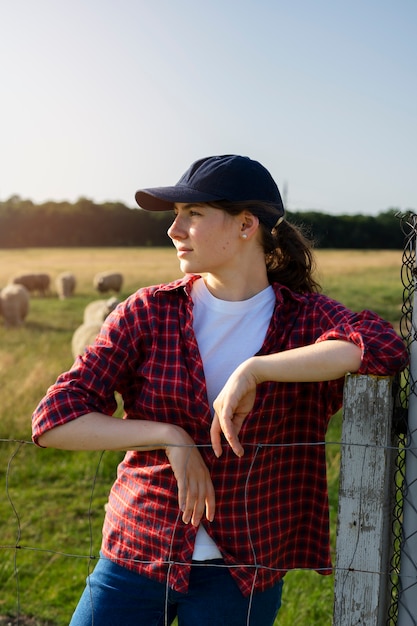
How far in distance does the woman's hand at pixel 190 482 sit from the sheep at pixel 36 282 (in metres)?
24.5

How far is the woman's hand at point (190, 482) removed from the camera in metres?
1.81

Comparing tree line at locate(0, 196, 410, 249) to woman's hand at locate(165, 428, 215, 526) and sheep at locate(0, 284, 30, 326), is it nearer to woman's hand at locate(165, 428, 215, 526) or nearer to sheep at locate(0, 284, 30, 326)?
sheep at locate(0, 284, 30, 326)

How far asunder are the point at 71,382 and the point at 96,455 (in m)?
4.13

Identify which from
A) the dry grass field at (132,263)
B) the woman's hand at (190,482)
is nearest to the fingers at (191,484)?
the woman's hand at (190,482)

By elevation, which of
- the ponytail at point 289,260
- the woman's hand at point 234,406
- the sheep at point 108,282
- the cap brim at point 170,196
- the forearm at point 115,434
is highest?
the cap brim at point 170,196

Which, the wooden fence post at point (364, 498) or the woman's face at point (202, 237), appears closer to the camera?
the wooden fence post at point (364, 498)

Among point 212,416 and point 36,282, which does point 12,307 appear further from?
point 212,416

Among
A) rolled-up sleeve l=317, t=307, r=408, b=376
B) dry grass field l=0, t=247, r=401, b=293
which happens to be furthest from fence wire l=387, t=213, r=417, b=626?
dry grass field l=0, t=247, r=401, b=293

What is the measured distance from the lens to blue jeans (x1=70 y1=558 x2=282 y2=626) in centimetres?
186

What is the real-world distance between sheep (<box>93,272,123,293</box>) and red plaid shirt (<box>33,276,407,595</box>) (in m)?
24.6

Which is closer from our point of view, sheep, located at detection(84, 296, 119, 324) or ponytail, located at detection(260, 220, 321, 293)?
ponytail, located at detection(260, 220, 321, 293)

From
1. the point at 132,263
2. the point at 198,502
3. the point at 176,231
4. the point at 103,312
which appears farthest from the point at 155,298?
the point at 132,263

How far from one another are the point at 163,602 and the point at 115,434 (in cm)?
45

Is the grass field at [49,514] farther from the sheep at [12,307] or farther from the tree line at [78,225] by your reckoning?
the tree line at [78,225]
